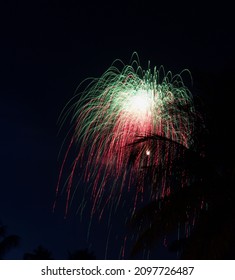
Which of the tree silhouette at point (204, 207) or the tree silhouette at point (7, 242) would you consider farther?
the tree silhouette at point (7, 242)

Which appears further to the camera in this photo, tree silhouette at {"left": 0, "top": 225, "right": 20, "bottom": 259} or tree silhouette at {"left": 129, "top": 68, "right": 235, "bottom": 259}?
tree silhouette at {"left": 0, "top": 225, "right": 20, "bottom": 259}

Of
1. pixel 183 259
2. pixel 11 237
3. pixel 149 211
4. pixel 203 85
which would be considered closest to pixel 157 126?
pixel 203 85

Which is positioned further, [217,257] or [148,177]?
[148,177]

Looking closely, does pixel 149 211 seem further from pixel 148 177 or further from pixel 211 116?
pixel 211 116

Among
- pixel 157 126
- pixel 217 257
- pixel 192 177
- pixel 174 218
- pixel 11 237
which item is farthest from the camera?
pixel 11 237

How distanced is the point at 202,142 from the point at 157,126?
4.47 meters

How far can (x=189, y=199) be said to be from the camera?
11750 mm

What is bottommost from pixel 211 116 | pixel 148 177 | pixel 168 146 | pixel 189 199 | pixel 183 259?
pixel 183 259

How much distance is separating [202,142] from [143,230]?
3.02 metres

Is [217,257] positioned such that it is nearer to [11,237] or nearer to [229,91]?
[229,91]

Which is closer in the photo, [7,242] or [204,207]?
[204,207]

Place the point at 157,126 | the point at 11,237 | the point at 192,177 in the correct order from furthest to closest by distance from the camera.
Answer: the point at 11,237, the point at 157,126, the point at 192,177

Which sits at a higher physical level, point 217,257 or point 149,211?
point 149,211

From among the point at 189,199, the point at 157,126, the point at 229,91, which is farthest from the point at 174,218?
the point at 157,126
